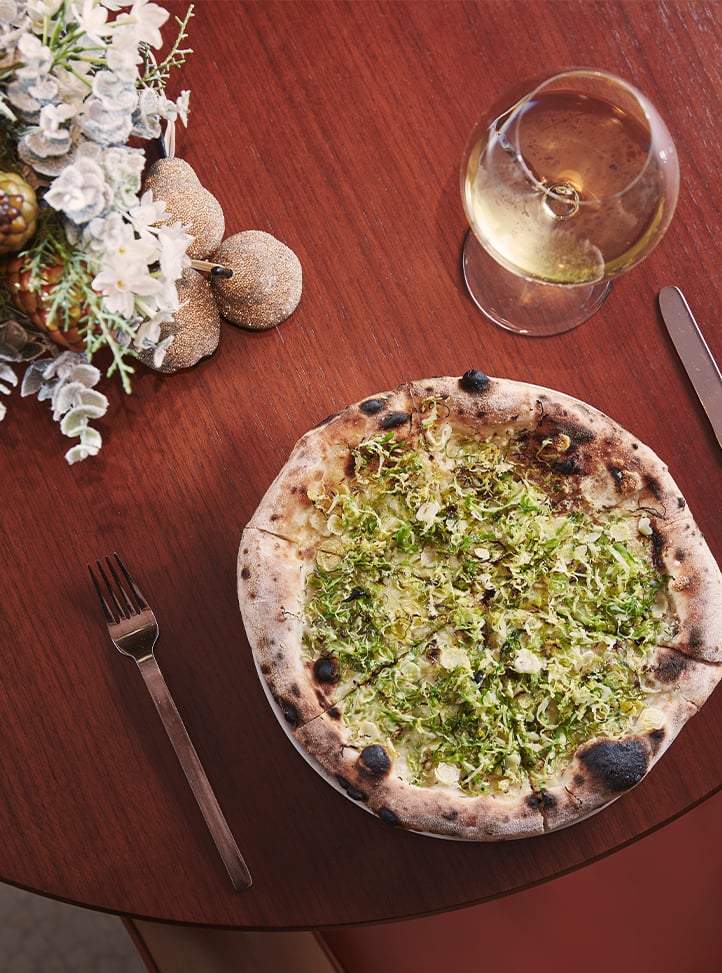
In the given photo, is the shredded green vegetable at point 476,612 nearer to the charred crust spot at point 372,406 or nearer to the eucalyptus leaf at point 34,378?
the charred crust spot at point 372,406

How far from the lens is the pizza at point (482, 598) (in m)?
1.42

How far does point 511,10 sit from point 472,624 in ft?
4.09

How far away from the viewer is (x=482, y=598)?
1509 millimetres

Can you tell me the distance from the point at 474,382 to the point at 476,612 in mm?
405

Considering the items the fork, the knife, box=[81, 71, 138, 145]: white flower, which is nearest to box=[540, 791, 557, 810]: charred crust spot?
the fork

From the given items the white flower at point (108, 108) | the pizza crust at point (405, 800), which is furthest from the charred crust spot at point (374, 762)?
the white flower at point (108, 108)

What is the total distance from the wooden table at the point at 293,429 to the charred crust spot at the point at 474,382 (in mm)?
219

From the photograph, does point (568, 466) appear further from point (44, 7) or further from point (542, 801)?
point (44, 7)

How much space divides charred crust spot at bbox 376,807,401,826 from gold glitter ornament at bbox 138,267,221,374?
87 cm

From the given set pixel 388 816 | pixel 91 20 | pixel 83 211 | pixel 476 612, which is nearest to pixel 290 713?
pixel 388 816

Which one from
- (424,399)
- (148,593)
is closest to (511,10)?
(424,399)

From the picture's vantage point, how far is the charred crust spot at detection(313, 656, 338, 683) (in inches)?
56.7

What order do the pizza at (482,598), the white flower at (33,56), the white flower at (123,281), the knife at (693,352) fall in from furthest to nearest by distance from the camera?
the knife at (693,352), the pizza at (482,598), the white flower at (123,281), the white flower at (33,56)

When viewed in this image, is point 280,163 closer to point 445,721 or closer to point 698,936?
point 445,721
